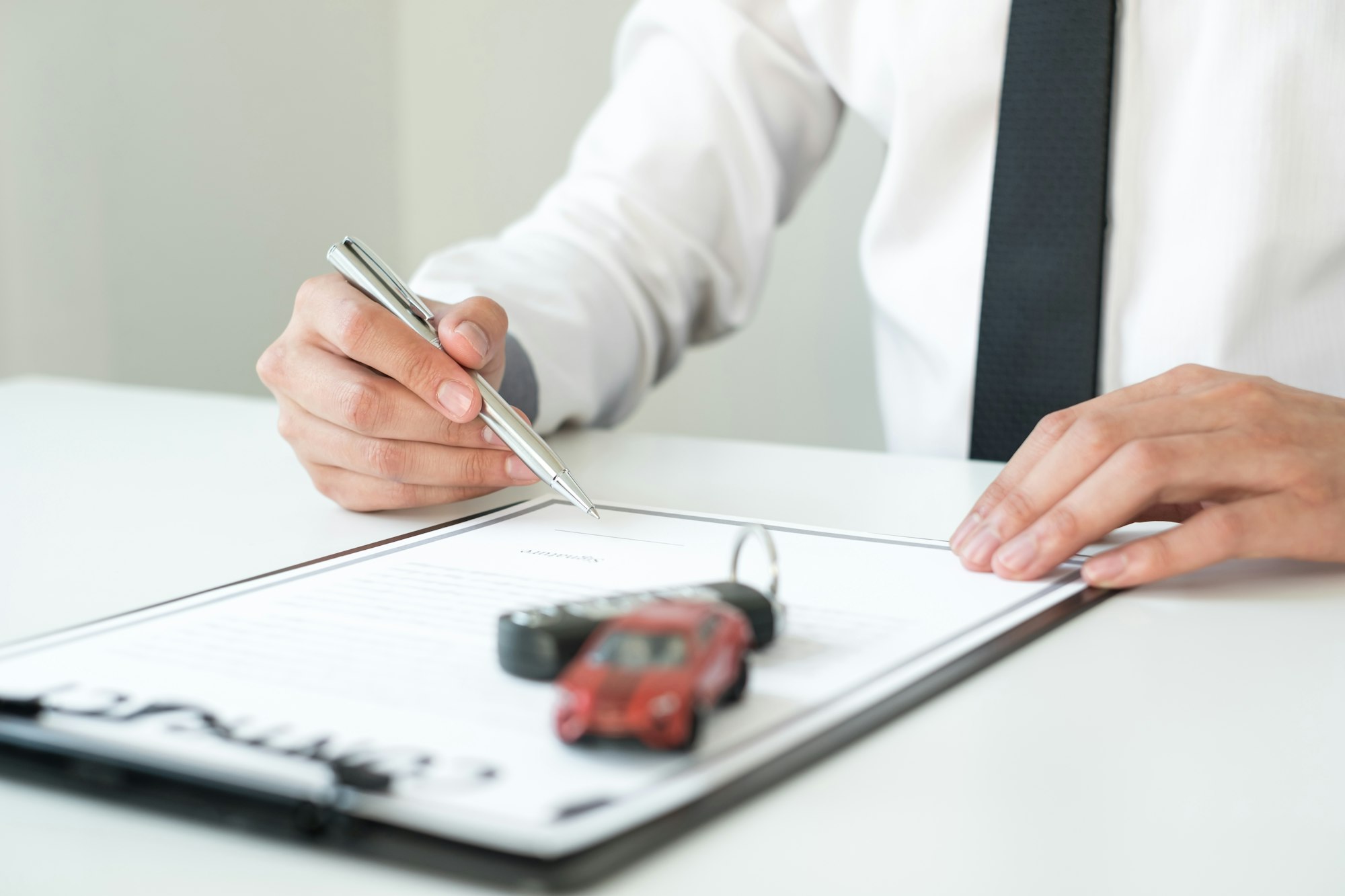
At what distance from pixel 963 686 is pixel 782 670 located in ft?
0.24

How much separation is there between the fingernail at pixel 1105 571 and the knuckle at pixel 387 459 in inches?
15.4

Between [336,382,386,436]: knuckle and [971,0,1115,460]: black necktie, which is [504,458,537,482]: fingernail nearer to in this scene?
[336,382,386,436]: knuckle

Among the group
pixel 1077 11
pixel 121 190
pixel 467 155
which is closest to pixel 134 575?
pixel 1077 11

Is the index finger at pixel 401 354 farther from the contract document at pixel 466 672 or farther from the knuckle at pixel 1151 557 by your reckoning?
the knuckle at pixel 1151 557

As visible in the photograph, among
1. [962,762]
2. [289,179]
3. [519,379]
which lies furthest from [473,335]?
[289,179]

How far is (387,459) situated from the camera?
0.69 m

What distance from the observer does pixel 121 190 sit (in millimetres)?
2127

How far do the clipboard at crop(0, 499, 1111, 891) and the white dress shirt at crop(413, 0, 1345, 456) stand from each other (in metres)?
0.62

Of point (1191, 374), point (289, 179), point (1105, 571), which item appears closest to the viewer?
point (1105, 571)

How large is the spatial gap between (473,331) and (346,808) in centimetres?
43

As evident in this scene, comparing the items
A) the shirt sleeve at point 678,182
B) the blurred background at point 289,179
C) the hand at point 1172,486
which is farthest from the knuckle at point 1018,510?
the blurred background at point 289,179

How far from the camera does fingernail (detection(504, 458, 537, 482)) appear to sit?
70cm
